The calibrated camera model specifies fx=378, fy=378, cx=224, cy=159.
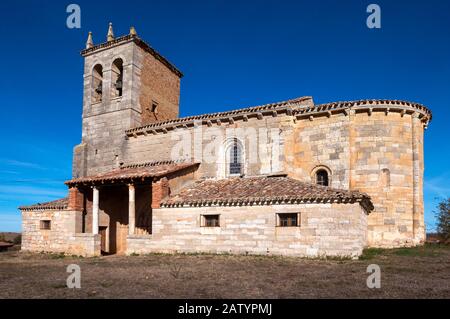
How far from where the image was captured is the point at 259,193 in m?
15.9

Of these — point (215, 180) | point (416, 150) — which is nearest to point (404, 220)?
point (416, 150)

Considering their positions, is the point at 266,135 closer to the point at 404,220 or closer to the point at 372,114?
the point at 372,114

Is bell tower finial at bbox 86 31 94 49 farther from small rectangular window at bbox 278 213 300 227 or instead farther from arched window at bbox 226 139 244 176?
small rectangular window at bbox 278 213 300 227

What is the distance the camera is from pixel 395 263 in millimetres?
12734

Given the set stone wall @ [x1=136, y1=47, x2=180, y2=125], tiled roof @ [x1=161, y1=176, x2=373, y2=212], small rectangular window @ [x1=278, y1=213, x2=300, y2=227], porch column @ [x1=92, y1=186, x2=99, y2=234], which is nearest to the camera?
tiled roof @ [x1=161, y1=176, x2=373, y2=212]

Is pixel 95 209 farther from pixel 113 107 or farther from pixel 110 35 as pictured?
pixel 110 35

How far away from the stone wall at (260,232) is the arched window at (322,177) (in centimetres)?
273

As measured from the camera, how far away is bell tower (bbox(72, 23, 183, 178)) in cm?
2375

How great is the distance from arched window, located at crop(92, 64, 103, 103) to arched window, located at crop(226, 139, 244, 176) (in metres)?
10.6

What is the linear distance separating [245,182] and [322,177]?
3848mm

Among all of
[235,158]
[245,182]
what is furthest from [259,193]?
[235,158]

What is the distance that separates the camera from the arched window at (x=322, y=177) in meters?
18.5

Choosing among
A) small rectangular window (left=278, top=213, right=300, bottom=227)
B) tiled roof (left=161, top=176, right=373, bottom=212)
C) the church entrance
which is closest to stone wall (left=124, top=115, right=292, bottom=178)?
tiled roof (left=161, top=176, right=373, bottom=212)
